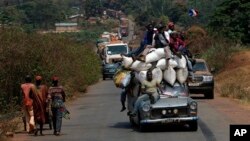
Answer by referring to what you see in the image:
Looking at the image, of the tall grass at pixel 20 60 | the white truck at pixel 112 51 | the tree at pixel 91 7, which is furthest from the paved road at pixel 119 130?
the tree at pixel 91 7

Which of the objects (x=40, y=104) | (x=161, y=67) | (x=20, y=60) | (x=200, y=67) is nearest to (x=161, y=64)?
(x=161, y=67)

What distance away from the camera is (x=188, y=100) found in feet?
64.5

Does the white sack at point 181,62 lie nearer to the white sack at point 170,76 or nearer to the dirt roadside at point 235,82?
the white sack at point 170,76

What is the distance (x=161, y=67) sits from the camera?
66.9ft

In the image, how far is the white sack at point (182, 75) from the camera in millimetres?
20359

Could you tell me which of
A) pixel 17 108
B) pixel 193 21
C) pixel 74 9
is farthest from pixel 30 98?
pixel 74 9

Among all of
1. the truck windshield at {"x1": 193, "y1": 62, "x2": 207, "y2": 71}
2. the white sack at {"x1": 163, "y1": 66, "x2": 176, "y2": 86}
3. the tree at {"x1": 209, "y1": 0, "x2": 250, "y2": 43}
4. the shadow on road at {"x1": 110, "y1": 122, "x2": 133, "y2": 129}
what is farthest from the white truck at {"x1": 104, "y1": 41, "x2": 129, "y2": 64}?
the white sack at {"x1": 163, "y1": 66, "x2": 176, "y2": 86}

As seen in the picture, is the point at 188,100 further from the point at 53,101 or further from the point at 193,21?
the point at 193,21

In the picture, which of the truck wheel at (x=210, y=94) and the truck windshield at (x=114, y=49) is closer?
the truck wheel at (x=210, y=94)

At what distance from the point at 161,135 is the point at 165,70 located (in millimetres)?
2050

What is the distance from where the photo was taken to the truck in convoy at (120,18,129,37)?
460 ft

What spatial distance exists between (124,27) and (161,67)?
13016 cm

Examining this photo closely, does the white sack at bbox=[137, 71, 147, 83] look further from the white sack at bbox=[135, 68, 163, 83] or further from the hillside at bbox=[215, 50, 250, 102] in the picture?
the hillside at bbox=[215, 50, 250, 102]

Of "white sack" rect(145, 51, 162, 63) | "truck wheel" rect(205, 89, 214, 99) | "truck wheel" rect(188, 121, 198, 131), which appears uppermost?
"white sack" rect(145, 51, 162, 63)
